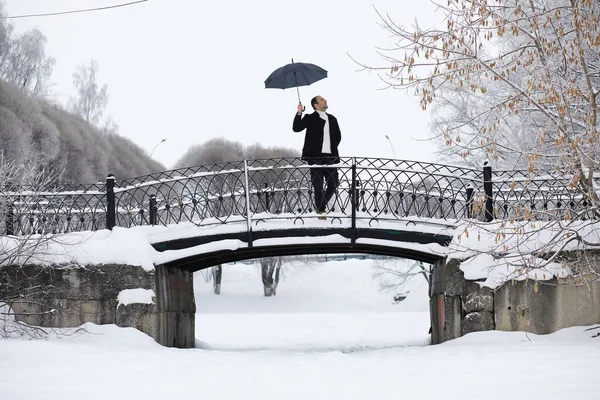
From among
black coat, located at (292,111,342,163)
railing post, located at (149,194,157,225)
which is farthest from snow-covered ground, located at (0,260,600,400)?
black coat, located at (292,111,342,163)

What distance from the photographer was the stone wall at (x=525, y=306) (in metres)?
11.6

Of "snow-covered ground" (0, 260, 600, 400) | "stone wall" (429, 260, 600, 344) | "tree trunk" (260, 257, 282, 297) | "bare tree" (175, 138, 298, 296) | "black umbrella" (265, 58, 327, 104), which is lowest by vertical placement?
"tree trunk" (260, 257, 282, 297)

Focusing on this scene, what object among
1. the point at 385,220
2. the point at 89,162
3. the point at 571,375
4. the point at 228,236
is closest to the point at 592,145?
the point at 571,375

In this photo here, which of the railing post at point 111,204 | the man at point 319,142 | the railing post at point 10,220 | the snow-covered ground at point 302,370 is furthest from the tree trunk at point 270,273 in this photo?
the snow-covered ground at point 302,370

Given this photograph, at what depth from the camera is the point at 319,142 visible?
490 inches

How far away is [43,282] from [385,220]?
5241 millimetres

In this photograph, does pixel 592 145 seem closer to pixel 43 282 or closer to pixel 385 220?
pixel 385 220

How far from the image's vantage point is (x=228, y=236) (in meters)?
12.6

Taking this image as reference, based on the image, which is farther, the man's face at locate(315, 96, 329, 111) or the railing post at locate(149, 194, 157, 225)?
the railing post at locate(149, 194, 157, 225)

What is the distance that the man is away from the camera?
1230 cm

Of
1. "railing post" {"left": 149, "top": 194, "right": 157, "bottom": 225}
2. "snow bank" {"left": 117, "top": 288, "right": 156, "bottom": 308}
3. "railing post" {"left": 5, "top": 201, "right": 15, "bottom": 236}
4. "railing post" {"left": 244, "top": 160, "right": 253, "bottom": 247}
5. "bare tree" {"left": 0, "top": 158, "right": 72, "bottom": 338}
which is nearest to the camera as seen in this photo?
"bare tree" {"left": 0, "top": 158, "right": 72, "bottom": 338}

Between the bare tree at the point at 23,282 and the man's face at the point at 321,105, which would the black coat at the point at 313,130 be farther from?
the bare tree at the point at 23,282

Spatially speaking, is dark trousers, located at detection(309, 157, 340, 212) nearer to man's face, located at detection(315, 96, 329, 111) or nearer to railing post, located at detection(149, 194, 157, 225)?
man's face, located at detection(315, 96, 329, 111)

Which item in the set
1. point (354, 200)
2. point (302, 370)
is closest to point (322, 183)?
point (354, 200)
